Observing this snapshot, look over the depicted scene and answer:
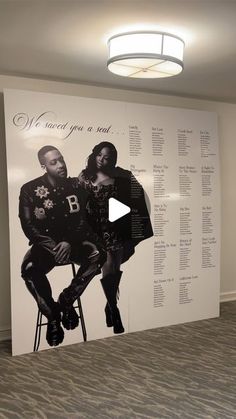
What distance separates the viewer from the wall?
4.21 meters

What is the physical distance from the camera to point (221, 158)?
18.1ft

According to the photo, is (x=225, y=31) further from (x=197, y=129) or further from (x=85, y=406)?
(x=85, y=406)

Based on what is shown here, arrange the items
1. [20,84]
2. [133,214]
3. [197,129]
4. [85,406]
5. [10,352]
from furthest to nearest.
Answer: [197,129]
[133,214]
[20,84]
[10,352]
[85,406]

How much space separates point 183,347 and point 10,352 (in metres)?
1.59

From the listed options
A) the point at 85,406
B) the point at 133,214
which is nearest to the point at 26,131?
the point at 133,214

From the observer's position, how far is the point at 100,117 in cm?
432

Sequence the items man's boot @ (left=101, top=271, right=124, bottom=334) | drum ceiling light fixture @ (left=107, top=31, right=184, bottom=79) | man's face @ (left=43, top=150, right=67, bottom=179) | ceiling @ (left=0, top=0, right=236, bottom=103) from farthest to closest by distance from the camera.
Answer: man's boot @ (left=101, top=271, right=124, bottom=334) < man's face @ (left=43, top=150, right=67, bottom=179) < drum ceiling light fixture @ (left=107, top=31, right=184, bottom=79) < ceiling @ (left=0, top=0, right=236, bottom=103)

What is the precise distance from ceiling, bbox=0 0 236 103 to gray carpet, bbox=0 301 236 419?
2.55 m

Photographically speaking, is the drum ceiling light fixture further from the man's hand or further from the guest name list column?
the man's hand

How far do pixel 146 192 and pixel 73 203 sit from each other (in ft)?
2.77

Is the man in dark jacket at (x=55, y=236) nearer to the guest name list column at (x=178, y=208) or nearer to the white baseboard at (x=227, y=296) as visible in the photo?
the guest name list column at (x=178, y=208)

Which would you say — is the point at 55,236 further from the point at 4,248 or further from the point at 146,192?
the point at 146,192
